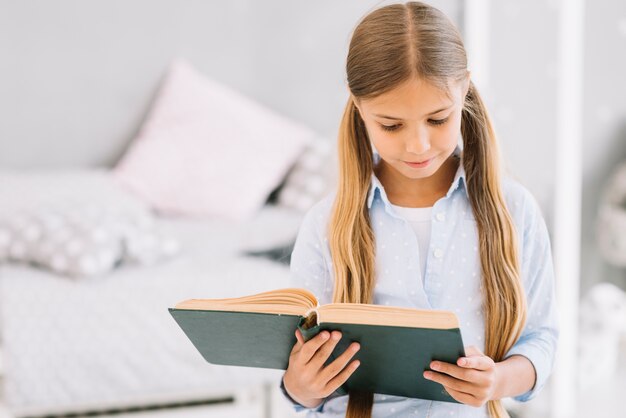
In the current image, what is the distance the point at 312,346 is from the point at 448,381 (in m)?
0.17

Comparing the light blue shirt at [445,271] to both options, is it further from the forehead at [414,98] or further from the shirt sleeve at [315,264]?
the forehead at [414,98]

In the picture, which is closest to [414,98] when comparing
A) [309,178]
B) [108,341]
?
[108,341]

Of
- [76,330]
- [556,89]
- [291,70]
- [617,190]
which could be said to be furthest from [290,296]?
[291,70]

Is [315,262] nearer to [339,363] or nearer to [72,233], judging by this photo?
[339,363]

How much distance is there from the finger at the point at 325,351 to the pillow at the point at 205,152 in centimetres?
179

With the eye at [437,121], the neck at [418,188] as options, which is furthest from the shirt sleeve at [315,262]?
the eye at [437,121]

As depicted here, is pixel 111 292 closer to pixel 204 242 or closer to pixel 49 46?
pixel 204 242

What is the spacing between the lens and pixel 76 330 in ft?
6.21

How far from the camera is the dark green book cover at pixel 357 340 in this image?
0.84 metres

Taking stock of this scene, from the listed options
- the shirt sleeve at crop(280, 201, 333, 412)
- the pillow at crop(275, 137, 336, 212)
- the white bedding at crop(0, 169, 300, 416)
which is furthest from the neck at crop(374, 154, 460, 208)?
the pillow at crop(275, 137, 336, 212)

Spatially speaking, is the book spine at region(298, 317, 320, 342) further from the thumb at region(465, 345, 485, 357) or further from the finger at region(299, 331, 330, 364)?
the thumb at region(465, 345, 485, 357)

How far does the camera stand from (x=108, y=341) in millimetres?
1899

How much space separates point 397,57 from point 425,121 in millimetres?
85

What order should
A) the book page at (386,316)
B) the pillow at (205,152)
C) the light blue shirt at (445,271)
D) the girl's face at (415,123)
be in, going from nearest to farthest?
the book page at (386,316) → the girl's face at (415,123) → the light blue shirt at (445,271) → the pillow at (205,152)
